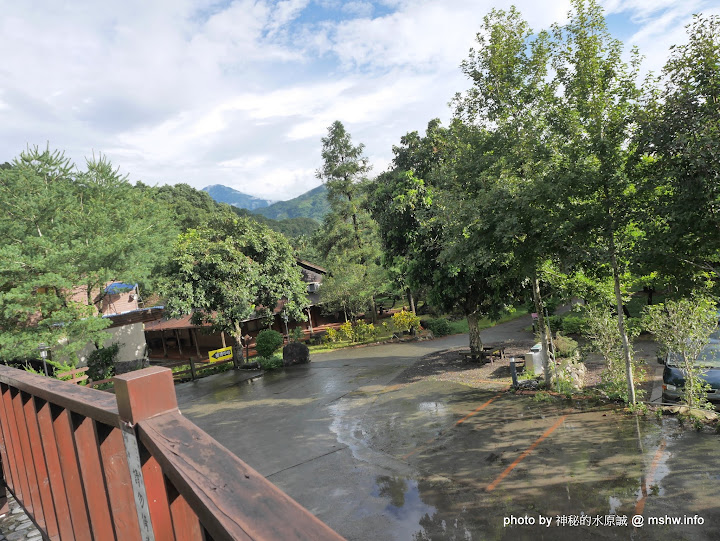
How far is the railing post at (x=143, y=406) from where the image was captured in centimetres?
122

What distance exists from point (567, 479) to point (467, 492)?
5.25ft

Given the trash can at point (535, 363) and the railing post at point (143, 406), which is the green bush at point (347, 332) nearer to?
the trash can at point (535, 363)

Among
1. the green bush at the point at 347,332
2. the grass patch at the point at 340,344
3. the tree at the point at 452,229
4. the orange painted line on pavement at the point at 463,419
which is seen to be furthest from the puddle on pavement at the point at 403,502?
the green bush at the point at 347,332

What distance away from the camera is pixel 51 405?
213 cm

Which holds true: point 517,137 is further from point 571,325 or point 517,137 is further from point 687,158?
point 571,325

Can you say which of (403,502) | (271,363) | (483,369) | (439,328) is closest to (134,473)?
(403,502)

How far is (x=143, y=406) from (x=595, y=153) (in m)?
9.68

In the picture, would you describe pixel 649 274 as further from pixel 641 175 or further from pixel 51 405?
pixel 51 405

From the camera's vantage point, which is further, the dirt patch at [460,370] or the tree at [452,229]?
the dirt patch at [460,370]

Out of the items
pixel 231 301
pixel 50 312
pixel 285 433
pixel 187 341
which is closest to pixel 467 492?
Answer: pixel 285 433

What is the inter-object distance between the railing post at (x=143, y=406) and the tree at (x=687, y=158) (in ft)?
26.2

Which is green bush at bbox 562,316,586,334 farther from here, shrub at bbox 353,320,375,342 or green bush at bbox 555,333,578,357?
shrub at bbox 353,320,375,342

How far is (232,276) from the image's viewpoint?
19.7 metres

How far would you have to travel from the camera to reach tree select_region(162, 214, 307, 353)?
1862cm
